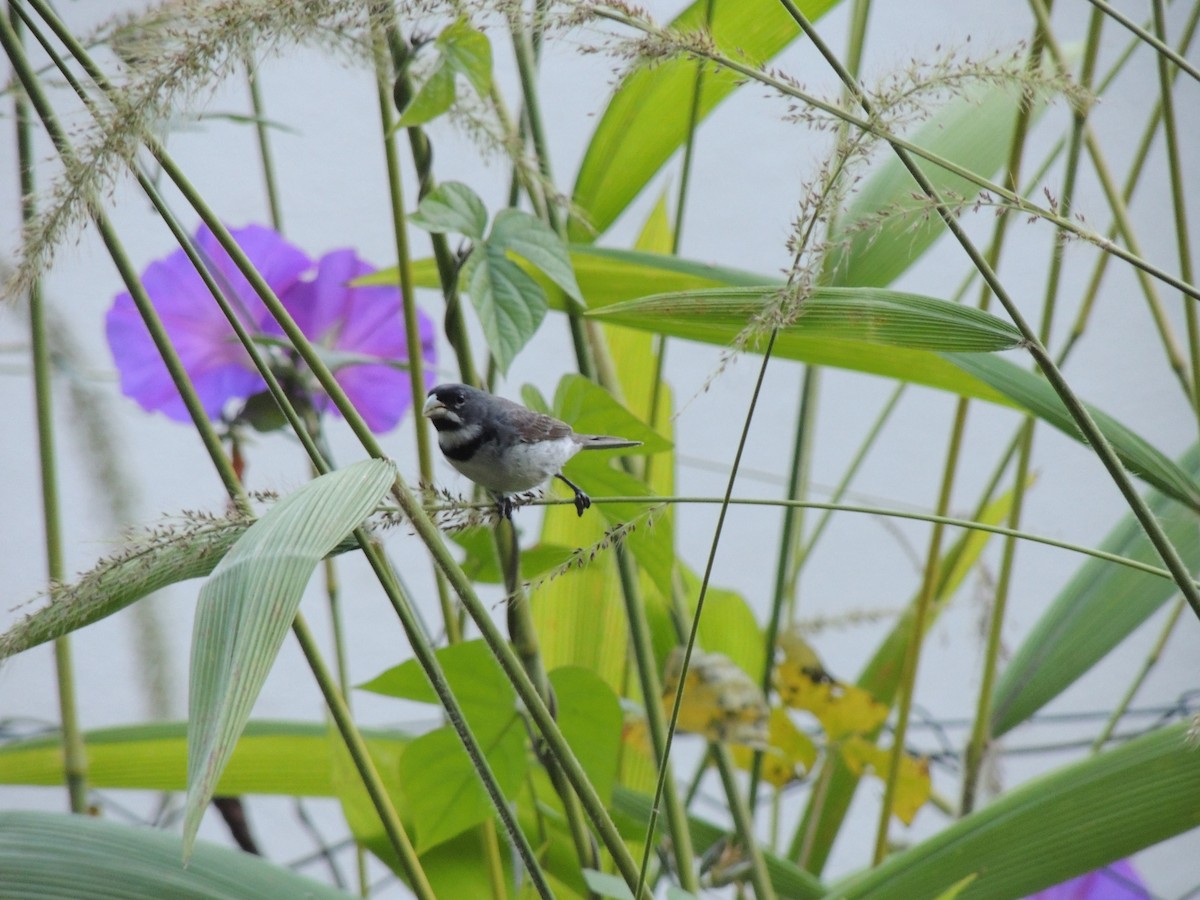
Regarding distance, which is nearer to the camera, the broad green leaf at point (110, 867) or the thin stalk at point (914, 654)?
the broad green leaf at point (110, 867)

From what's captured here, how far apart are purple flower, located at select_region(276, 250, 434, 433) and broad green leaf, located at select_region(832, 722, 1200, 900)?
42cm

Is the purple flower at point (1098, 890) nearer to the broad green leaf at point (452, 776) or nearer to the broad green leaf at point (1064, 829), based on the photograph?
the broad green leaf at point (1064, 829)

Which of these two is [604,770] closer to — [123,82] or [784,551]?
[784,551]

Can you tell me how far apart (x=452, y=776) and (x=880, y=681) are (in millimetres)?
435

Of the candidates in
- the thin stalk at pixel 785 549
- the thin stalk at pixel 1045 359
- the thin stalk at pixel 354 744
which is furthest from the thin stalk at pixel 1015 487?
the thin stalk at pixel 354 744

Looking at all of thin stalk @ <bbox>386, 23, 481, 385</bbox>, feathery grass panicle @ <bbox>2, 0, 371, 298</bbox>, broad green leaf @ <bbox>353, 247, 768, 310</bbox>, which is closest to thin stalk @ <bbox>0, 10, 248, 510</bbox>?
feathery grass panicle @ <bbox>2, 0, 371, 298</bbox>

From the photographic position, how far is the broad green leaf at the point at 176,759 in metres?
0.71

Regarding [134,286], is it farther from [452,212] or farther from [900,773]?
[900,773]

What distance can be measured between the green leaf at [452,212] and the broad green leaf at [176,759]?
335 mm

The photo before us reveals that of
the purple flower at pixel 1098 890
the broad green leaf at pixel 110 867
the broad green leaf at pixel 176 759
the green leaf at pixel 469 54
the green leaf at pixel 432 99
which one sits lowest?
the purple flower at pixel 1098 890

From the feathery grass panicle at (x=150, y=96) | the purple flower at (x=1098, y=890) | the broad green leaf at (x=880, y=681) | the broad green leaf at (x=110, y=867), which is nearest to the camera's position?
the feathery grass panicle at (x=150, y=96)

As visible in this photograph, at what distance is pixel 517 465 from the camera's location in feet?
2.29

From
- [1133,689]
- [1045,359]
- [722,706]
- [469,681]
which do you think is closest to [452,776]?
[469,681]

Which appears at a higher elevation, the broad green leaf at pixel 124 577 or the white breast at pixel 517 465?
the white breast at pixel 517 465
